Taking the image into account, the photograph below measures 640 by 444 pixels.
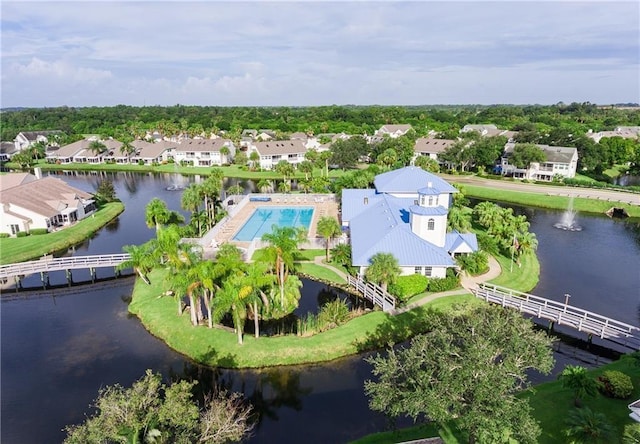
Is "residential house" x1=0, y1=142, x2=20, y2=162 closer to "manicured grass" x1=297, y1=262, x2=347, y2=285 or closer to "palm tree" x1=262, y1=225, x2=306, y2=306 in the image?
"manicured grass" x1=297, y1=262, x2=347, y2=285

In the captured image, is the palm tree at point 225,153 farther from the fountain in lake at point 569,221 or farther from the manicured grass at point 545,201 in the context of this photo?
the fountain in lake at point 569,221

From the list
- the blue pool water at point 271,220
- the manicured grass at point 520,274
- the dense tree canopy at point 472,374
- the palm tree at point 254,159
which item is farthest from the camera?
the palm tree at point 254,159

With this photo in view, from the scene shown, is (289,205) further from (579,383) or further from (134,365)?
(579,383)

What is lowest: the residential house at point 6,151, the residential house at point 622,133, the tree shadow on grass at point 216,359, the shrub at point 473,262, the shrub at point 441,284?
the tree shadow on grass at point 216,359

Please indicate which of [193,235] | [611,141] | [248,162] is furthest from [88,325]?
[611,141]

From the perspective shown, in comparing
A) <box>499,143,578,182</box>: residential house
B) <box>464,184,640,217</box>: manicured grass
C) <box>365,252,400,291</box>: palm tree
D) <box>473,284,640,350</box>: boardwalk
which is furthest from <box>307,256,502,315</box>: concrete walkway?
<box>499,143,578,182</box>: residential house

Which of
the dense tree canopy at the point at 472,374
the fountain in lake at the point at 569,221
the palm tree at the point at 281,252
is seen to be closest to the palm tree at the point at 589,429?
the dense tree canopy at the point at 472,374

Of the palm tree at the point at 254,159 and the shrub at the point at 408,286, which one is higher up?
the palm tree at the point at 254,159

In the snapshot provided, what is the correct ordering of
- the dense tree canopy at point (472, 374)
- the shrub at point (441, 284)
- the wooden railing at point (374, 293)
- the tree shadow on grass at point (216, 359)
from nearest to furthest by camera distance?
the dense tree canopy at point (472, 374), the tree shadow on grass at point (216, 359), the wooden railing at point (374, 293), the shrub at point (441, 284)
